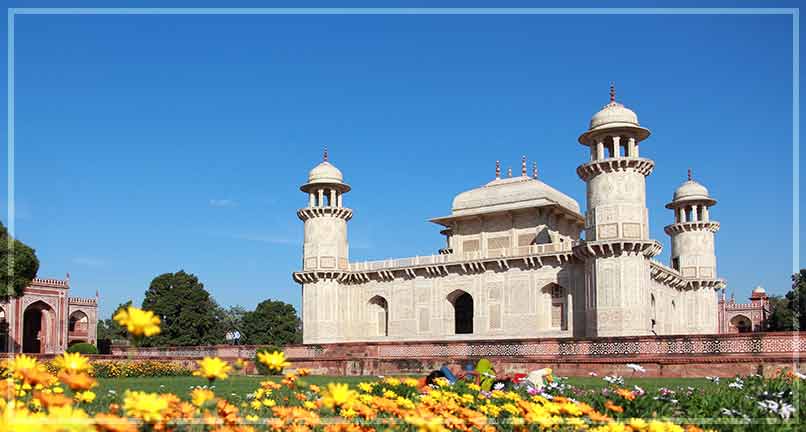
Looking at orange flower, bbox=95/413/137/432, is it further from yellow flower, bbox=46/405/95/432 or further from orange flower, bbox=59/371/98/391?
orange flower, bbox=59/371/98/391

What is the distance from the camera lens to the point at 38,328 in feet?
170

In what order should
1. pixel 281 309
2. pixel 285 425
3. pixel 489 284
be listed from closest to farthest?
pixel 285 425
pixel 489 284
pixel 281 309

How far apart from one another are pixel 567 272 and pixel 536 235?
3.58 m

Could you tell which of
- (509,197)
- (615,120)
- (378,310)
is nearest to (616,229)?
(615,120)

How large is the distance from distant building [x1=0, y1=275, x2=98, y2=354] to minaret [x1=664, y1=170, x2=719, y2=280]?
36750 millimetres

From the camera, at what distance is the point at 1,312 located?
47.4m

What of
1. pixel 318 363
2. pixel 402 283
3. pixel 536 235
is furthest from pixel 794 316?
pixel 318 363

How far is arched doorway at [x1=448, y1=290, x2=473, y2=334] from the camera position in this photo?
117ft

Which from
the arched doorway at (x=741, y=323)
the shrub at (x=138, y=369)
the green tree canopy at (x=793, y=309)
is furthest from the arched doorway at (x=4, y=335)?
the arched doorway at (x=741, y=323)

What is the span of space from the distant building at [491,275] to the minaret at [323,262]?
0.04 metres

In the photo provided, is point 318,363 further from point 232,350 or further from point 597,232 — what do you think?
point 597,232

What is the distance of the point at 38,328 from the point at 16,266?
19267 mm

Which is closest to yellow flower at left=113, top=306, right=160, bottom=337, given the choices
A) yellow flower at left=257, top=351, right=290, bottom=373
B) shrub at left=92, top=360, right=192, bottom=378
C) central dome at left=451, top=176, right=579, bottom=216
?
yellow flower at left=257, top=351, right=290, bottom=373

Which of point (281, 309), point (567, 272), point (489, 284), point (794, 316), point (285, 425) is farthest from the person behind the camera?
point (281, 309)
